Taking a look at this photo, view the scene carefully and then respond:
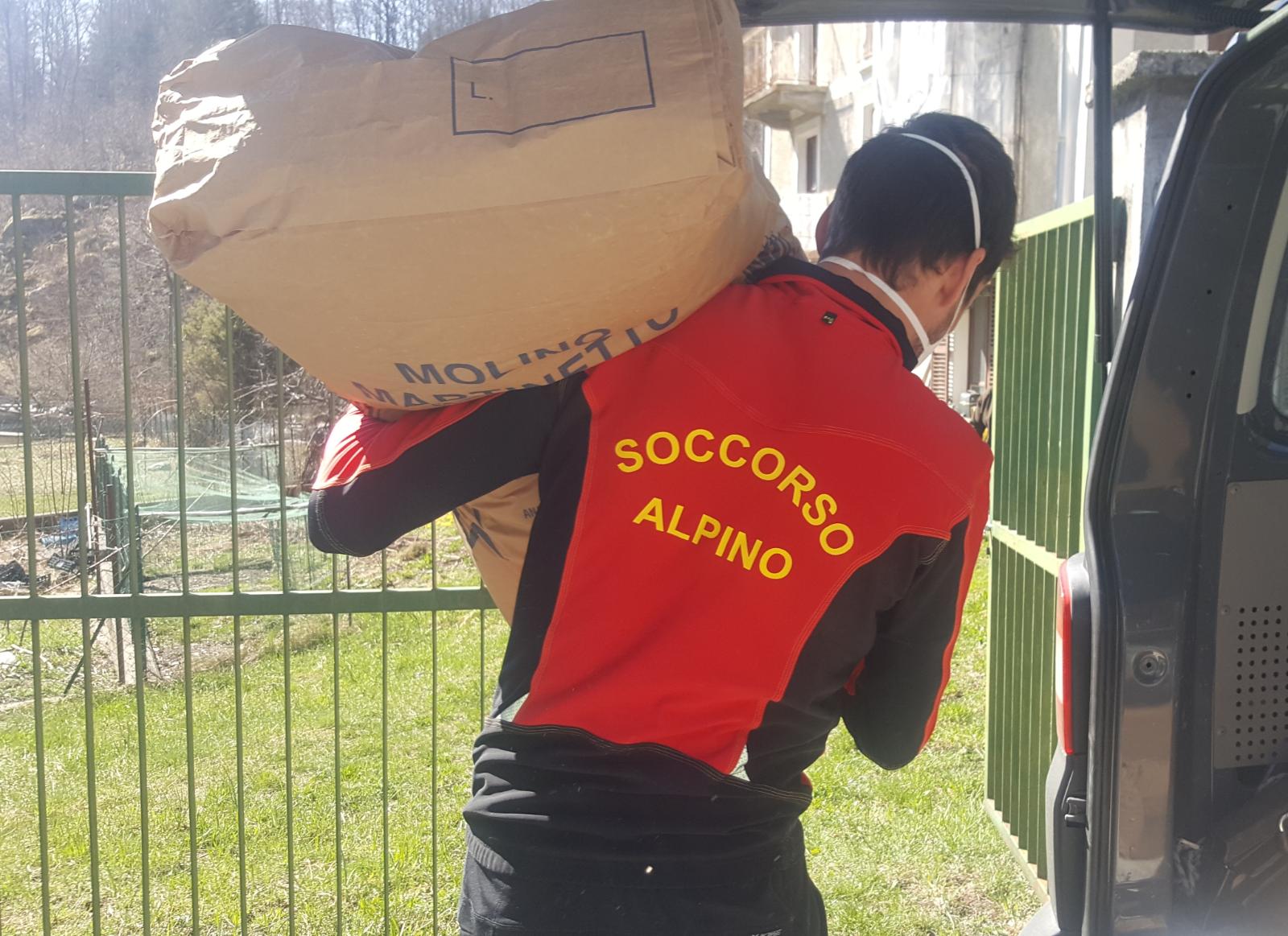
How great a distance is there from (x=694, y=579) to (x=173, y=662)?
4265 mm

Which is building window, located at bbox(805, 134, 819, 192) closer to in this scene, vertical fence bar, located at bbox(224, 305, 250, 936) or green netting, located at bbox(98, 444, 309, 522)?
green netting, located at bbox(98, 444, 309, 522)

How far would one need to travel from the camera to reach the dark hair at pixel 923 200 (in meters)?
1.56

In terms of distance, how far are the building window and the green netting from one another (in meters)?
22.8

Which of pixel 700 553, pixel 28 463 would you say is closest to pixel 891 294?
pixel 700 553

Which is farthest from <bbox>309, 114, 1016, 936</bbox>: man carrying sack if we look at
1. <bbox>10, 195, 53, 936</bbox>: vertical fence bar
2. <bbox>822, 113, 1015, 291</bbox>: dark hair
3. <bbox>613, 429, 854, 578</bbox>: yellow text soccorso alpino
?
<bbox>10, 195, 53, 936</bbox>: vertical fence bar

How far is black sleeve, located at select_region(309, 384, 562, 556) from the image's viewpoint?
1.45 m

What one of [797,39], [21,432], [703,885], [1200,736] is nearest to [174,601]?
[21,432]

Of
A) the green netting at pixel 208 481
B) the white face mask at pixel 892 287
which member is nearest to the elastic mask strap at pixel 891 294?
the white face mask at pixel 892 287

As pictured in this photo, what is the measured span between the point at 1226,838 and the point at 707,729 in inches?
34.9

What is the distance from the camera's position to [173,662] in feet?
16.4

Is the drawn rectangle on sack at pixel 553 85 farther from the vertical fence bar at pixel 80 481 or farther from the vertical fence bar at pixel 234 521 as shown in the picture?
the vertical fence bar at pixel 80 481

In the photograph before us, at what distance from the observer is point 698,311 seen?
1.45 metres

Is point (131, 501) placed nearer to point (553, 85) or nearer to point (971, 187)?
point (553, 85)

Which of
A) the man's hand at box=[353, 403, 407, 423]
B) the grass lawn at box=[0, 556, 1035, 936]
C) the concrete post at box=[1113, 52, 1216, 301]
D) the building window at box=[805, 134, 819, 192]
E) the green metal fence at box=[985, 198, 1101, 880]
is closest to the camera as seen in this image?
the man's hand at box=[353, 403, 407, 423]
